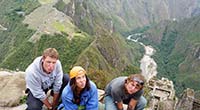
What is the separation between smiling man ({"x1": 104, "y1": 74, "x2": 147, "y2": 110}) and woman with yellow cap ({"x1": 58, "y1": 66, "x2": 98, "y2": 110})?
0.69m

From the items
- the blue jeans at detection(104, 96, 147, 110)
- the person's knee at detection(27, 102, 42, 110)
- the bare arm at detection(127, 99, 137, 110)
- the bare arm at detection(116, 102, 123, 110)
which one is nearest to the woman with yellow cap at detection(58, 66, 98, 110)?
the blue jeans at detection(104, 96, 147, 110)

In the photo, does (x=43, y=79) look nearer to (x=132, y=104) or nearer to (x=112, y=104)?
(x=112, y=104)

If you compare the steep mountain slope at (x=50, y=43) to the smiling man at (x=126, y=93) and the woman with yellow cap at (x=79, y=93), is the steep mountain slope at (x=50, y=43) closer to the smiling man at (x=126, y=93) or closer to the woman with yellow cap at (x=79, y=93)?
the smiling man at (x=126, y=93)

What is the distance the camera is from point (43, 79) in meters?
11.9

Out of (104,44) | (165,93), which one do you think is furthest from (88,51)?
(165,93)

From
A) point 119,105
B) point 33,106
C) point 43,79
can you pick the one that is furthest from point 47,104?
point 119,105

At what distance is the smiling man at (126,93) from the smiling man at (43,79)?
1654 millimetres

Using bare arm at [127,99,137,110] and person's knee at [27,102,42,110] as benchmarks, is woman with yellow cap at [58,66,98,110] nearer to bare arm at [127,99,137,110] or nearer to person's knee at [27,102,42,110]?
person's knee at [27,102,42,110]

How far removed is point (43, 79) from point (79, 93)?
4.00 ft

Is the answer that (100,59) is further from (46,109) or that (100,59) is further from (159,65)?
(159,65)

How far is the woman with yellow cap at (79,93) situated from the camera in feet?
36.6

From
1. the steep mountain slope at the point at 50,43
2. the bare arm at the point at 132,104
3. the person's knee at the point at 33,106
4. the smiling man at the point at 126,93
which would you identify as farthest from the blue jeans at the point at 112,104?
the steep mountain slope at the point at 50,43

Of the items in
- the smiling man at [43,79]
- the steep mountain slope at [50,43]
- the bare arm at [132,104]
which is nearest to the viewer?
the smiling man at [43,79]

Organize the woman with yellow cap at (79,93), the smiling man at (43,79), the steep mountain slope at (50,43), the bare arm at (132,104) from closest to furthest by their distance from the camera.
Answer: the woman with yellow cap at (79,93)
the smiling man at (43,79)
the bare arm at (132,104)
the steep mountain slope at (50,43)
